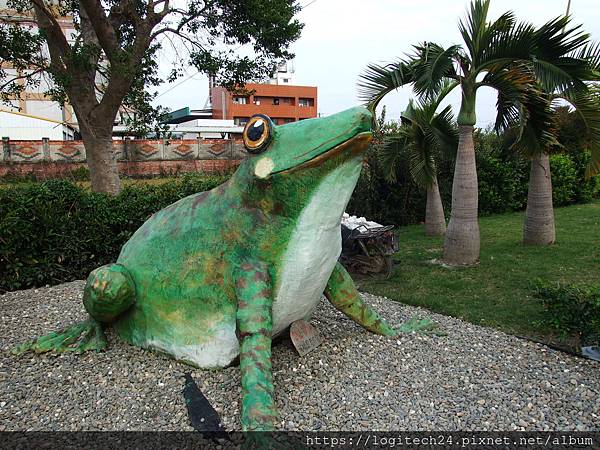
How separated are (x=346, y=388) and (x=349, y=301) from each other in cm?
71

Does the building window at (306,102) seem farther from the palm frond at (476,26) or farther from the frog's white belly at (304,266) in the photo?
the frog's white belly at (304,266)

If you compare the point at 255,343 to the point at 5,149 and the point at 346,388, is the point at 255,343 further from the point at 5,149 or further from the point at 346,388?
the point at 5,149

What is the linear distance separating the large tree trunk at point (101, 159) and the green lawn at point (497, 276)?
604 cm

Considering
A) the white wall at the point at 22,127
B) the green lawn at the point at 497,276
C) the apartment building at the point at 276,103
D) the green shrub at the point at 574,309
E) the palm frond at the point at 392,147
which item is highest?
the apartment building at the point at 276,103

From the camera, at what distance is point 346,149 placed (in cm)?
250

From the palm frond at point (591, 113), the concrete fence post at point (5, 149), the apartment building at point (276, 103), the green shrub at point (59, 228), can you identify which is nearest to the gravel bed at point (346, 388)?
the green shrub at point (59, 228)

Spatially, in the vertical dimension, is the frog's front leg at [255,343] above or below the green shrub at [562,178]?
below

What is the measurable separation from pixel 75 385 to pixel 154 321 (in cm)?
67

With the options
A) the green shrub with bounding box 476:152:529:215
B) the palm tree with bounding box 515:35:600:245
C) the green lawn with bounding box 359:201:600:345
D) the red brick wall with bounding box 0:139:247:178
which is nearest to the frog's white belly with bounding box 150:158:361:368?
the green lawn with bounding box 359:201:600:345

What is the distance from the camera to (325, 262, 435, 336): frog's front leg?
352 centimetres

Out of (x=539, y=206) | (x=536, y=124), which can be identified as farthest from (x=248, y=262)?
(x=539, y=206)

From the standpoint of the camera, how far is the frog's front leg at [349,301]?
352 centimetres

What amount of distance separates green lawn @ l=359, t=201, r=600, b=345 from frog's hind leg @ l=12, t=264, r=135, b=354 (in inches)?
148

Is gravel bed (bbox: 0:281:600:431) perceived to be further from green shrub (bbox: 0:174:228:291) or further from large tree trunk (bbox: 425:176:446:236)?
large tree trunk (bbox: 425:176:446:236)
